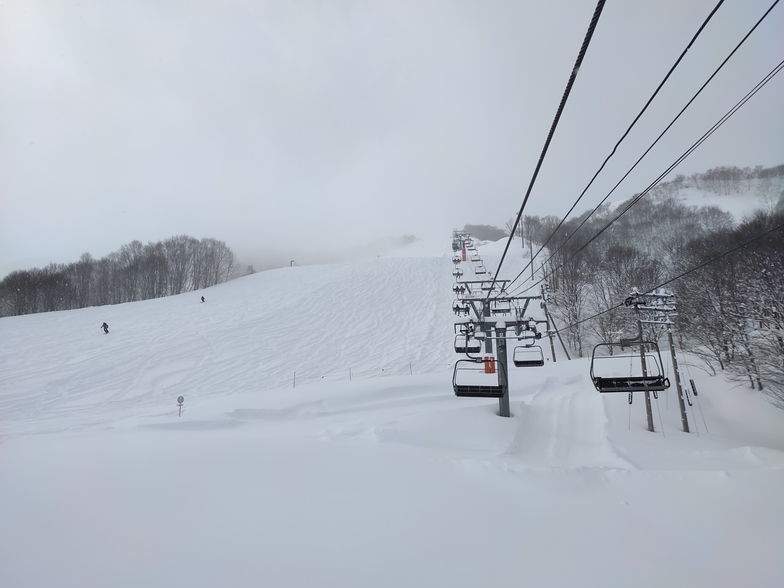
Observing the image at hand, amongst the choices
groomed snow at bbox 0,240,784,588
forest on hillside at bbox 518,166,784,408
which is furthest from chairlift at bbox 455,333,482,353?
forest on hillside at bbox 518,166,784,408

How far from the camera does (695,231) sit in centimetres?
5106

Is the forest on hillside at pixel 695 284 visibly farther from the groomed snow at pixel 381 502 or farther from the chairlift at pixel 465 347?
the groomed snow at pixel 381 502

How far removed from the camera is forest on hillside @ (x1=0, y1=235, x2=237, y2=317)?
1806 inches

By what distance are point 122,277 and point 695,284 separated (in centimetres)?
7025

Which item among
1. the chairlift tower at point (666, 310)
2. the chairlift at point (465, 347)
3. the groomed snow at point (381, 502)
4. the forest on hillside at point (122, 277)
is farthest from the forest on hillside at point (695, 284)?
the forest on hillside at point (122, 277)

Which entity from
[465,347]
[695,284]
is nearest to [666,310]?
[465,347]

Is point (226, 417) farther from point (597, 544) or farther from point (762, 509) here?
point (762, 509)

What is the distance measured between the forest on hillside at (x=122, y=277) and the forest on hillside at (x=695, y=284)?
53293mm

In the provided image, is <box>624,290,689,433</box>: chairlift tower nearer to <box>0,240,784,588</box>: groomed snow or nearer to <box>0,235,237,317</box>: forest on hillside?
<box>0,240,784,588</box>: groomed snow

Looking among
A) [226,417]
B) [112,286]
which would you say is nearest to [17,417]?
[226,417]

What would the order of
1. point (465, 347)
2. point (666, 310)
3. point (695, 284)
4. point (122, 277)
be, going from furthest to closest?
Answer: point (122, 277)
point (695, 284)
point (666, 310)
point (465, 347)

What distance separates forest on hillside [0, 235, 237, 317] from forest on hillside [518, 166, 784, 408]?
53.3 metres

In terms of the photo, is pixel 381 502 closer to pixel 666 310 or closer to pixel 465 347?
pixel 465 347

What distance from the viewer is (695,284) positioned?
80.1 ft
